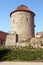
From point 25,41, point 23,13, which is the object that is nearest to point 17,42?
point 25,41

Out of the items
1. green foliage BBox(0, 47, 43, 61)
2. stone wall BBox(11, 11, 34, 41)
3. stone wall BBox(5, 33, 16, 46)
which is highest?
stone wall BBox(11, 11, 34, 41)

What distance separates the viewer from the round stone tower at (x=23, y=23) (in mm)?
41562

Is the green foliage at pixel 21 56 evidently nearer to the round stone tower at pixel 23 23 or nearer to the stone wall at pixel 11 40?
the stone wall at pixel 11 40

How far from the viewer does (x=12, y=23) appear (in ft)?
140

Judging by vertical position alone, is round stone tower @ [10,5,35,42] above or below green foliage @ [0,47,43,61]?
above

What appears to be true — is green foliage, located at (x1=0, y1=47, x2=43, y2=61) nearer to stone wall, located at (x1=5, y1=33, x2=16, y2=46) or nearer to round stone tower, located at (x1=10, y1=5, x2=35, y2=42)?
stone wall, located at (x1=5, y1=33, x2=16, y2=46)

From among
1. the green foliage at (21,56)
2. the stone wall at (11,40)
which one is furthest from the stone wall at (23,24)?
the green foliage at (21,56)

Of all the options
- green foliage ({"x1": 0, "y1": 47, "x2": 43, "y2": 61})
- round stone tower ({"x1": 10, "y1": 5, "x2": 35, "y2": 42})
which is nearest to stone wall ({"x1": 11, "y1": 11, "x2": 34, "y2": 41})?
round stone tower ({"x1": 10, "y1": 5, "x2": 35, "y2": 42})

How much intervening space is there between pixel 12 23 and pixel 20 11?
10.8ft

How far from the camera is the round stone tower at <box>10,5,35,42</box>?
41562 mm

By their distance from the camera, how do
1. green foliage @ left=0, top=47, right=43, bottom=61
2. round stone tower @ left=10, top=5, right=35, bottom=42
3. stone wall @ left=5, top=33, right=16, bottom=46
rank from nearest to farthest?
green foliage @ left=0, top=47, right=43, bottom=61 → stone wall @ left=5, top=33, right=16, bottom=46 → round stone tower @ left=10, top=5, right=35, bottom=42

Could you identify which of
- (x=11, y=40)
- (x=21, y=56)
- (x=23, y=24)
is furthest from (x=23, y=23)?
(x=21, y=56)

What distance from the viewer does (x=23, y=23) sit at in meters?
41.7

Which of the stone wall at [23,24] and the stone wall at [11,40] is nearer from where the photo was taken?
the stone wall at [11,40]
